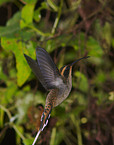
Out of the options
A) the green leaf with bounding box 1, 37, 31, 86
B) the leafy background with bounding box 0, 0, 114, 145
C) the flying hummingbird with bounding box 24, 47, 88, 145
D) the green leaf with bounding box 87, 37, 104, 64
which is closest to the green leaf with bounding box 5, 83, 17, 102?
the leafy background with bounding box 0, 0, 114, 145

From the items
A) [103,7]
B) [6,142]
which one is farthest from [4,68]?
[103,7]

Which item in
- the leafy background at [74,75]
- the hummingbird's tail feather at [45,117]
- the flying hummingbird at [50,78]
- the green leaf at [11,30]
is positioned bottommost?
the leafy background at [74,75]

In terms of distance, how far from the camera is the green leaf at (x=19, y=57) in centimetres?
89

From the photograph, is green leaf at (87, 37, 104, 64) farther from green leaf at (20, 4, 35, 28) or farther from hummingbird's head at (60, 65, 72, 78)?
hummingbird's head at (60, 65, 72, 78)

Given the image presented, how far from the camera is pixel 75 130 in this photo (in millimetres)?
1375

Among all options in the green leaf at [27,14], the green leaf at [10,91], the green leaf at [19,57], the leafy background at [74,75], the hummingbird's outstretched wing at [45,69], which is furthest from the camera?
the green leaf at [10,91]

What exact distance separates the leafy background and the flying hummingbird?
0.49m

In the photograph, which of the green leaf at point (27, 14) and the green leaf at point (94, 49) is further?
the green leaf at point (94, 49)

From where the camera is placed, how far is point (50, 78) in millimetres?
616

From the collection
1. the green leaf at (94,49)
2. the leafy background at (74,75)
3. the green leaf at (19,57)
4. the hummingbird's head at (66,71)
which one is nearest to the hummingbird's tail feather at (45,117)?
the hummingbird's head at (66,71)

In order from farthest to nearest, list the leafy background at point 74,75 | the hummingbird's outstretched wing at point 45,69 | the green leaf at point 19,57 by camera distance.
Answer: the leafy background at point 74,75, the green leaf at point 19,57, the hummingbird's outstretched wing at point 45,69

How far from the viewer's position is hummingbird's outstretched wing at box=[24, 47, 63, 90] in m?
0.55

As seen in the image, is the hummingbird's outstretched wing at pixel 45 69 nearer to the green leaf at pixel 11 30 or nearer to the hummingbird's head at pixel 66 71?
the hummingbird's head at pixel 66 71

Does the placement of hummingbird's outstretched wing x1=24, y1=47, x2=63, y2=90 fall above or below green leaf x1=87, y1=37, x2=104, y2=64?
above
